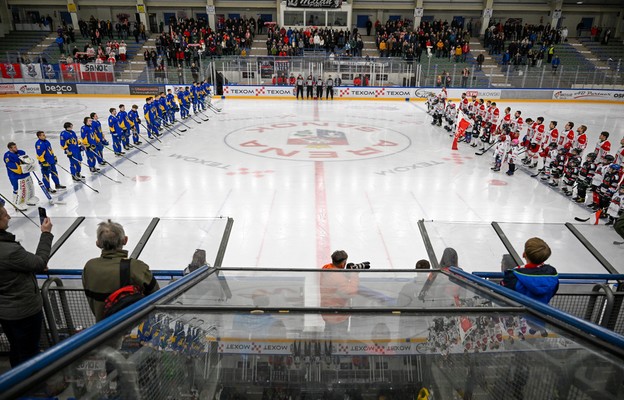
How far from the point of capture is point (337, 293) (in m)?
2.41

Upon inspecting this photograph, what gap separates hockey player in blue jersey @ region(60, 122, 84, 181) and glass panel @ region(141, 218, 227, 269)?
6.33 metres

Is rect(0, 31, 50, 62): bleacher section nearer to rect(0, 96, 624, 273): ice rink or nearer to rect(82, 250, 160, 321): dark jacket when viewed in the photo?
rect(0, 96, 624, 273): ice rink

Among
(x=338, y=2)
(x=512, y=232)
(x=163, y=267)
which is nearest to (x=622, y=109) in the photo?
(x=338, y=2)

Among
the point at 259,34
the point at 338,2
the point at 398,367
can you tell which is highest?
the point at 338,2

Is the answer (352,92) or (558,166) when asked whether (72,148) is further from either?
(352,92)

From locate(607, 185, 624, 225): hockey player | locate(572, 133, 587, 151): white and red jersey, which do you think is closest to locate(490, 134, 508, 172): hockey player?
locate(572, 133, 587, 151): white and red jersey

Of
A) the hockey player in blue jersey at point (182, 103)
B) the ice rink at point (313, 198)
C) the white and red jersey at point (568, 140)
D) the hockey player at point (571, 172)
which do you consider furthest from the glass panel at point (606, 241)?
the hockey player in blue jersey at point (182, 103)

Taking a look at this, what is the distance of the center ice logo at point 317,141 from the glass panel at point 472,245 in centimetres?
733

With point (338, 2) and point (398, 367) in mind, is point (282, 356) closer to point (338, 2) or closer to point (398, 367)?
point (398, 367)

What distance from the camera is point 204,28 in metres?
29.8

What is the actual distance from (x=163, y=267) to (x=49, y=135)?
42.4 ft

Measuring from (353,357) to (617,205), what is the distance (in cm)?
748

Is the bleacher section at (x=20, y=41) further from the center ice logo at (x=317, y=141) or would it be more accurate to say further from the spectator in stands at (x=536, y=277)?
the spectator in stands at (x=536, y=277)

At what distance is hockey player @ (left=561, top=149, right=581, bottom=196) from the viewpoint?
901cm
